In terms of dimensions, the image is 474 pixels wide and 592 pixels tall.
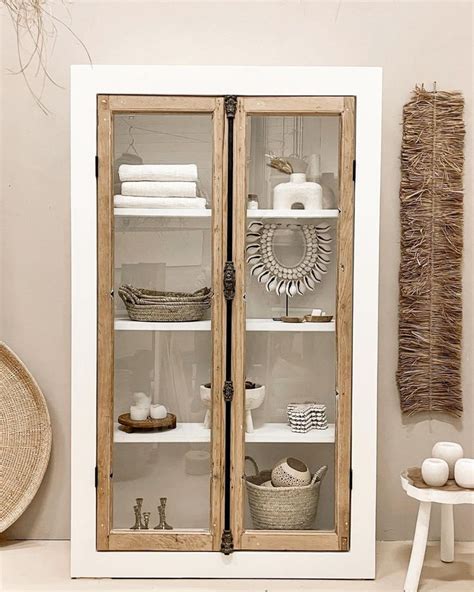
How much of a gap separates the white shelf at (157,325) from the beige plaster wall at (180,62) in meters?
0.42

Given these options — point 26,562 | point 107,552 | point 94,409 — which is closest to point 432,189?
point 94,409

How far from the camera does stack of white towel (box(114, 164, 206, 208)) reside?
8.42 feet

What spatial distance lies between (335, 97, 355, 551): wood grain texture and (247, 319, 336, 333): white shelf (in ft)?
0.12

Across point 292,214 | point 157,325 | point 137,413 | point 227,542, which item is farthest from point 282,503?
point 292,214

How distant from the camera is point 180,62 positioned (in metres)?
2.89

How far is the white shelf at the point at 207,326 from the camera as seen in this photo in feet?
8.52

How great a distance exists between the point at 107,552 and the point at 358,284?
1160mm

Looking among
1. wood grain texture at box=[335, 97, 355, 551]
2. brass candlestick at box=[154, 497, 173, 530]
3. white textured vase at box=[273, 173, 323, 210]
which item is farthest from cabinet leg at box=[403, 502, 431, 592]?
white textured vase at box=[273, 173, 323, 210]

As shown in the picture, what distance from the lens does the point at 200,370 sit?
8.59ft

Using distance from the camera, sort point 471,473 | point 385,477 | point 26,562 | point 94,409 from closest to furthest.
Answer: point 471,473 → point 94,409 → point 26,562 → point 385,477

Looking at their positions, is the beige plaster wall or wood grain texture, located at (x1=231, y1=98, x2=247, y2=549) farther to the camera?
the beige plaster wall

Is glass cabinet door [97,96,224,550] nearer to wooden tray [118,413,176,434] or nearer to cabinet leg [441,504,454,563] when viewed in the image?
wooden tray [118,413,176,434]

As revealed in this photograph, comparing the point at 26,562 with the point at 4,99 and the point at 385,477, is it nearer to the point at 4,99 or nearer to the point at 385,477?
the point at 385,477

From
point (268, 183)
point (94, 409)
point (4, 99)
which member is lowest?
point (94, 409)
